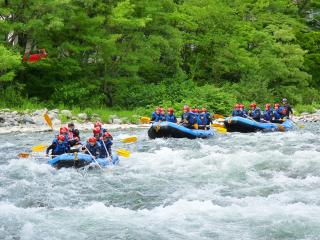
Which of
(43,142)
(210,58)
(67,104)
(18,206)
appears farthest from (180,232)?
(210,58)

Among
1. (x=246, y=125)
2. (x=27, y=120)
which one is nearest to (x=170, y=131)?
(x=246, y=125)

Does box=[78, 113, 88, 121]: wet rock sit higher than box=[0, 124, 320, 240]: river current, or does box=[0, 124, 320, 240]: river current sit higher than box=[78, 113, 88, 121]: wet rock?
box=[0, 124, 320, 240]: river current

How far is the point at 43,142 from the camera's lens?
17.0 meters

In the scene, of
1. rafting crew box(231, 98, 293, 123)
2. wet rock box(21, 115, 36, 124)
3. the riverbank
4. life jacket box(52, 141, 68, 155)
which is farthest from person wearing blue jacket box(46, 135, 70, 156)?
rafting crew box(231, 98, 293, 123)

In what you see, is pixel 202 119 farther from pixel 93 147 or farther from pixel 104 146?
pixel 93 147

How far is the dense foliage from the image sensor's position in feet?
75.6

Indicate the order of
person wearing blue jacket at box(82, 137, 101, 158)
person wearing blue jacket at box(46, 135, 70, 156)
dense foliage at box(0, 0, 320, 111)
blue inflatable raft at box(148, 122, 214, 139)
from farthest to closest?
dense foliage at box(0, 0, 320, 111), blue inflatable raft at box(148, 122, 214, 139), person wearing blue jacket at box(46, 135, 70, 156), person wearing blue jacket at box(82, 137, 101, 158)

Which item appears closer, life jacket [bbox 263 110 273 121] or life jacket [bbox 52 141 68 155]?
life jacket [bbox 52 141 68 155]

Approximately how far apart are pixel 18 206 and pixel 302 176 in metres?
6.22

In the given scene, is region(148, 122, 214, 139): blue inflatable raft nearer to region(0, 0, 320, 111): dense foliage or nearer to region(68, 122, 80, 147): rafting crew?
region(68, 122, 80, 147): rafting crew

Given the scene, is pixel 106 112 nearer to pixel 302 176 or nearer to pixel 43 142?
pixel 43 142

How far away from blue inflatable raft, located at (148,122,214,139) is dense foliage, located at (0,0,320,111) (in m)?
6.42

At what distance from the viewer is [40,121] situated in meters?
21.1

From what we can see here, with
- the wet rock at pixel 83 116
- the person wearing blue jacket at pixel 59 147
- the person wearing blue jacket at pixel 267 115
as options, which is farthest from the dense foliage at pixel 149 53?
the person wearing blue jacket at pixel 59 147
